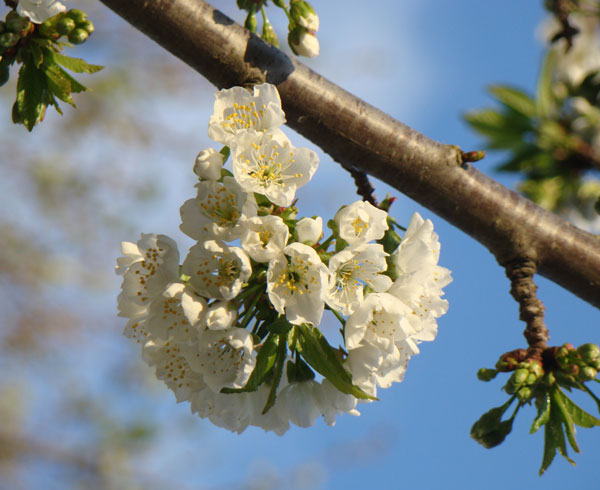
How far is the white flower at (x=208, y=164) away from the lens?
Result: 4.41 feet

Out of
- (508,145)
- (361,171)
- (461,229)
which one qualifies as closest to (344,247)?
(361,171)

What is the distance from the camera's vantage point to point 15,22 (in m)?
1.52

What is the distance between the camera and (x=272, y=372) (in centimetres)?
149

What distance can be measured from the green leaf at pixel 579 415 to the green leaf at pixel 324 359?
0.64 meters

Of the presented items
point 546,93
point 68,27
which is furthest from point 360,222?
point 546,93

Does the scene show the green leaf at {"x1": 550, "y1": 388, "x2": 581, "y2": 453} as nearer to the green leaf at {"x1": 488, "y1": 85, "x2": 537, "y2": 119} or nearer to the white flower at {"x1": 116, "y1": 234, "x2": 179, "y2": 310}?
the white flower at {"x1": 116, "y1": 234, "x2": 179, "y2": 310}

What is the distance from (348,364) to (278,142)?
1.73 ft

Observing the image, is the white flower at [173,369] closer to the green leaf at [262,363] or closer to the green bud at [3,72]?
the green leaf at [262,363]

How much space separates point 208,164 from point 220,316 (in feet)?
1.07

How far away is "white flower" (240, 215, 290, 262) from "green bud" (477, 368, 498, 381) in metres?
0.78

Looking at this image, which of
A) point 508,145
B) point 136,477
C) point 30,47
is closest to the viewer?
point 30,47

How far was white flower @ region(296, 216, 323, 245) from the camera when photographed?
1.35m

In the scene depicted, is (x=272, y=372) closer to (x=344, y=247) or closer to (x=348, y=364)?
(x=348, y=364)

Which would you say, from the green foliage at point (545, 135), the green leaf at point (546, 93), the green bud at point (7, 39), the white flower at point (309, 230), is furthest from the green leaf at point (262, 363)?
the green leaf at point (546, 93)
